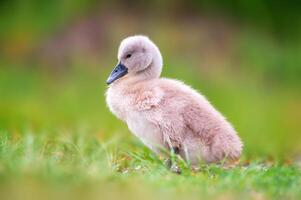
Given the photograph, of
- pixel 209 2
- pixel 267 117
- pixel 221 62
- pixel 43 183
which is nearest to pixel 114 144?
pixel 43 183

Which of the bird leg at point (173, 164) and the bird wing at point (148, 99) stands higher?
the bird wing at point (148, 99)

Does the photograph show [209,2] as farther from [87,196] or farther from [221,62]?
[87,196]

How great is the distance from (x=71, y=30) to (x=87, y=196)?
31.2ft

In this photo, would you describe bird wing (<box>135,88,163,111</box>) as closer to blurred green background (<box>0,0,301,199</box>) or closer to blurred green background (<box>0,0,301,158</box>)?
blurred green background (<box>0,0,301,199</box>)

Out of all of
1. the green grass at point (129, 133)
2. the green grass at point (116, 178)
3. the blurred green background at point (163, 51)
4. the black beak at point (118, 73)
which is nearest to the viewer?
the green grass at point (116, 178)

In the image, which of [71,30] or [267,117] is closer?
[267,117]

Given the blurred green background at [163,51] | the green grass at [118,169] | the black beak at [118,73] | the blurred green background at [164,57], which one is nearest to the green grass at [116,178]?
the green grass at [118,169]

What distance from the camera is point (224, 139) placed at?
6949mm

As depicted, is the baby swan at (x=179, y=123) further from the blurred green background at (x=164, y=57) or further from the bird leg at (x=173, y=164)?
the blurred green background at (x=164, y=57)

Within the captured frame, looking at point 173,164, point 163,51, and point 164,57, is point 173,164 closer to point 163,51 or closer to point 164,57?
point 164,57

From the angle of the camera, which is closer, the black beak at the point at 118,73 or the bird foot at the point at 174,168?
the bird foot at the point at 174,168

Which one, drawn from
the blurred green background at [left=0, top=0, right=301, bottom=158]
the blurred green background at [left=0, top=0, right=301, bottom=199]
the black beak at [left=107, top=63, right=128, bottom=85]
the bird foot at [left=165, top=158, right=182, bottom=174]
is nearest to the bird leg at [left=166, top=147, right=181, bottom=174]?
the bird foot at [left=165, top=158, right=182, bottom=174]

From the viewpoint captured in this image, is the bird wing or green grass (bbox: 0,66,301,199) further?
the bird wing

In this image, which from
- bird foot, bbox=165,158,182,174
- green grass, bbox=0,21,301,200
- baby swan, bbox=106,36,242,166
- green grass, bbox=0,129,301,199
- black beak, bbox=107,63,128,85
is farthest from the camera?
black beak, bbox=107,63,128,85
